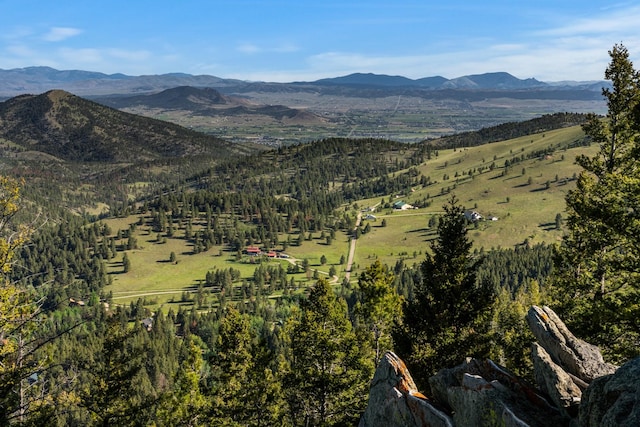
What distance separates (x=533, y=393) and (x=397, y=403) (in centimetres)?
602

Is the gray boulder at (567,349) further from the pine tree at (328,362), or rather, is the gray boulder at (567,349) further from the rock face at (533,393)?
the pine tree at (328,362)

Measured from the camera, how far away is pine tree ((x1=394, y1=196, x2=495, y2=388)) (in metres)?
28.3

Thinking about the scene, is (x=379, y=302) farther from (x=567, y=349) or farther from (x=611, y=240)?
(x=567, y=349)

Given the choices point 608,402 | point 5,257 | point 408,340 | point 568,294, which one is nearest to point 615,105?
point 568,294

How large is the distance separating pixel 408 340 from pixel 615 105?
68.7 ft

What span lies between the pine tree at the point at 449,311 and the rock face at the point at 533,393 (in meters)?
6.14

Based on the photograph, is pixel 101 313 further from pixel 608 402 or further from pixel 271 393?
pixel 608 402

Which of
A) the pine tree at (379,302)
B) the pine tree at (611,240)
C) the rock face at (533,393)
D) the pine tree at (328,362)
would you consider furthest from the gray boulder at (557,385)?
the pine tree at (379,302)

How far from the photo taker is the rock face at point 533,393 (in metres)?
14.4

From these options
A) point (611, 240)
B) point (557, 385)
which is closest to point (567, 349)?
point (557, 385)

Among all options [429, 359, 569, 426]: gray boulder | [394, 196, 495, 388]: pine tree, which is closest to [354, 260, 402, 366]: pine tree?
[394, 196, 495, 388]: pine tree

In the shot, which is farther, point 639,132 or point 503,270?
point 503,270

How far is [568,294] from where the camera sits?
32.9 meters

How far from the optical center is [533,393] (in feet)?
58.9
